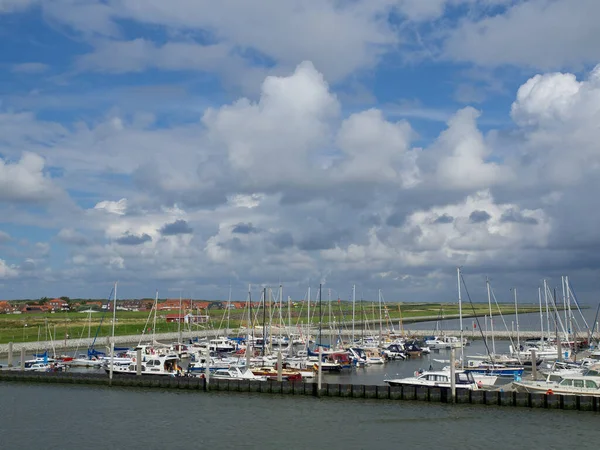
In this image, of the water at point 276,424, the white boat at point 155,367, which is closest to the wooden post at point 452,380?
the water at point 276,424

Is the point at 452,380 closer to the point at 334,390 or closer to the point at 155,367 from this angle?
the point at 334,390

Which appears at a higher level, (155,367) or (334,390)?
(155,367)

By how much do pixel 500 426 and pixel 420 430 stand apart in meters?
6.08

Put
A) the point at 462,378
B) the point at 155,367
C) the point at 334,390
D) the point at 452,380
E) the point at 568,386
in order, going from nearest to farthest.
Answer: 1. the point at 452,380
2. the point at 568,386
3. the point at 334,390
4. the point at 462,378
5. the point at 155,367

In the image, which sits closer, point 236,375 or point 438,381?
point 438,381

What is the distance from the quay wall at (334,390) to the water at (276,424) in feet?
2.31

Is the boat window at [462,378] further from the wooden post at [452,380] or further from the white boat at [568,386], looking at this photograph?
the wooden post at [452,380]

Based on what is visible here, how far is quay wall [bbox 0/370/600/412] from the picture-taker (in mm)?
52625

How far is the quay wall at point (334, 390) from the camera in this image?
52.6m

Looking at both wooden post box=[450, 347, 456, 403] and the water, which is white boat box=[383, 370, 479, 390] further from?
wooden post box=[450, 347, 456, 403]

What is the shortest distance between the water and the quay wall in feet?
2.31

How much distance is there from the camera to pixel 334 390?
60.2 metres

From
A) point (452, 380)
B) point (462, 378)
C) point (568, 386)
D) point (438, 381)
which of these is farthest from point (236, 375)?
point (568, 386)

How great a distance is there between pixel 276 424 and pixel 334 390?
9669 millimetres
